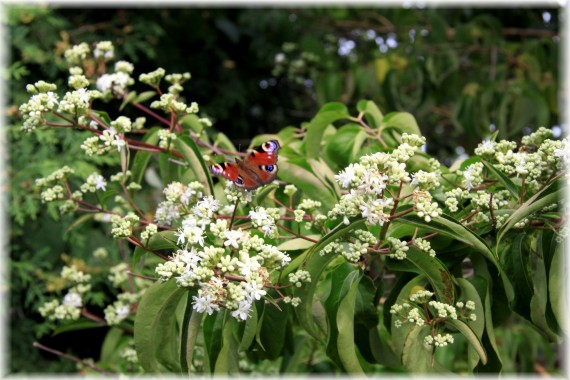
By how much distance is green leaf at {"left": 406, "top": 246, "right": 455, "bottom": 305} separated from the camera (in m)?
1.17

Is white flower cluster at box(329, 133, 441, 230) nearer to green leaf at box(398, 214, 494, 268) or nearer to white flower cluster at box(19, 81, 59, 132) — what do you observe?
green leaf at box(398, 214, 494, 268)

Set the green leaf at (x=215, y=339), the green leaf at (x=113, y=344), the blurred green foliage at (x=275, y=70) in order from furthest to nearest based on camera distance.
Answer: the blurred green foliage at (x=275, y=70)
the green leaf at (x=113, y=344)
the green leaf at (x=215, y=339)

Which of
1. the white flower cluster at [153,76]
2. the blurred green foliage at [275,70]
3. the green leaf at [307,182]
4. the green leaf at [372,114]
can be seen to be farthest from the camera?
the blurred green foliage at [275,70]

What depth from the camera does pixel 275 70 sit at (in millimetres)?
3674

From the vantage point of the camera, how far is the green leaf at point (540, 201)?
1.11m

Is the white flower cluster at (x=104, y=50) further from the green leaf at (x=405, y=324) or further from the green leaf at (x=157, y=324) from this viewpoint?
the green leaf at (x=405, y=324)

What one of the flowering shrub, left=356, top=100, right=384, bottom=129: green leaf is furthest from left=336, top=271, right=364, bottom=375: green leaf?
left=356, top=100, right=384, bottom=129: green leaf

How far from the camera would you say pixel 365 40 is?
13.6 feet

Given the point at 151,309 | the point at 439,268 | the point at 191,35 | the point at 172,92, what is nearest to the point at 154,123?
the point at 191,35

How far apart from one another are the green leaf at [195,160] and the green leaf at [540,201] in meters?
0.57

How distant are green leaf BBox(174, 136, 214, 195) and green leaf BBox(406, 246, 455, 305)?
1.42 ft

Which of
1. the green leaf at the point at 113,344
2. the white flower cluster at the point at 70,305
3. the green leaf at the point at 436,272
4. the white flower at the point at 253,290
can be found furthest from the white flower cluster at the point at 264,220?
the green leaf at the point at 113,344

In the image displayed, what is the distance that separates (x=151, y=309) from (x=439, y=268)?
535 millimetres

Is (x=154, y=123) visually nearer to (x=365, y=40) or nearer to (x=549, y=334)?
(x=365, y=40)
